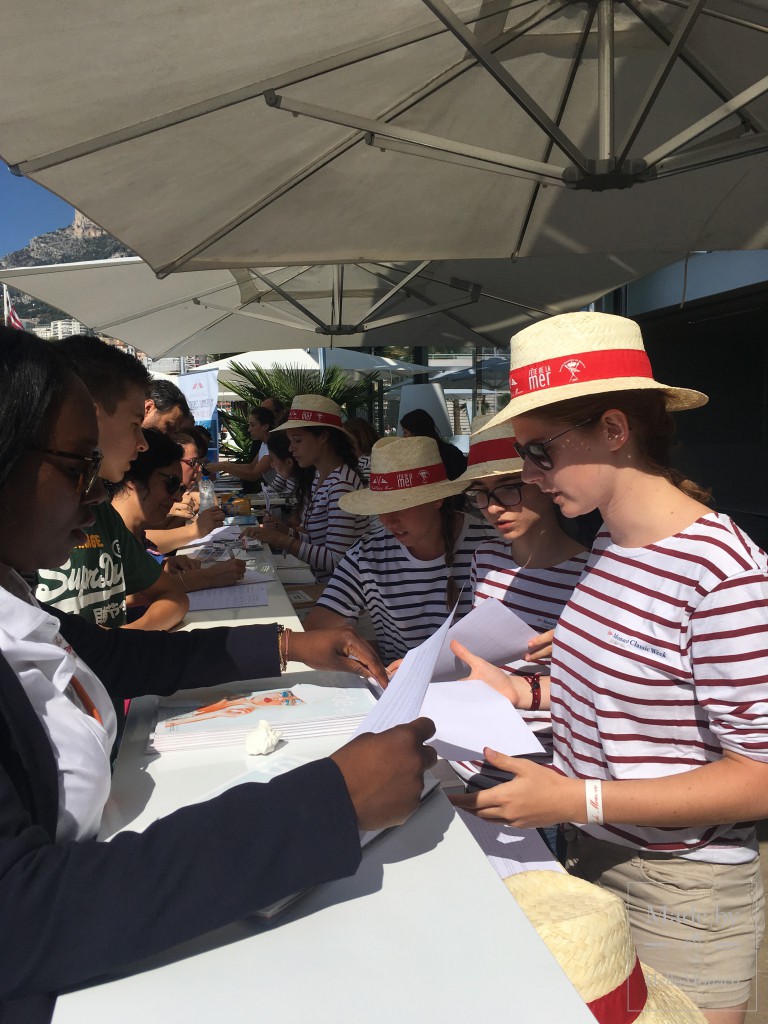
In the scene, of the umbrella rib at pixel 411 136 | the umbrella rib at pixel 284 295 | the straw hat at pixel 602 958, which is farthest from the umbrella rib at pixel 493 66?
the umbrella rib at pixel 284 295

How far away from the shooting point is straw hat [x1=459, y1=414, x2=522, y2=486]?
103 inches

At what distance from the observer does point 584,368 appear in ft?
5.36

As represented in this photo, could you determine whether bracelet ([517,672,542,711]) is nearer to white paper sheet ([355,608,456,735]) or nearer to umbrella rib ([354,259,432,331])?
white paper sheet ([355,608,456,735])

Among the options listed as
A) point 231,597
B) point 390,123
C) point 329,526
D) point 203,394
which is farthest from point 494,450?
point 203,394

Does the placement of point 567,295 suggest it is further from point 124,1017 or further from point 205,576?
point 124,1017

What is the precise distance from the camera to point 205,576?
384 cm

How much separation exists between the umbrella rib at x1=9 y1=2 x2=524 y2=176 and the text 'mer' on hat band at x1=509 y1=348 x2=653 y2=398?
186cm

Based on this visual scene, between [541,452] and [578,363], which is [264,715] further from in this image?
[578,363]

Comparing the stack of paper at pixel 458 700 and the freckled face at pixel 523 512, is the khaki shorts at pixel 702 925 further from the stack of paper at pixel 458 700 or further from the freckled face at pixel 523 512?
the freckled face at pixel 523 512

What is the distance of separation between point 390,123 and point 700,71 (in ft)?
4.28

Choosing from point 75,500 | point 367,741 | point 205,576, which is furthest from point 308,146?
point 367,741

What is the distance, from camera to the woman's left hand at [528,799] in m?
1.51

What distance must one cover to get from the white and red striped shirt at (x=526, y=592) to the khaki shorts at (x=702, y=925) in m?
0.63

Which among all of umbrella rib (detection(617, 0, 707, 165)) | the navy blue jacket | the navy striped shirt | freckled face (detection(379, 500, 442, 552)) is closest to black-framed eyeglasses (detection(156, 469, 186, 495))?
the navy striped shirt
